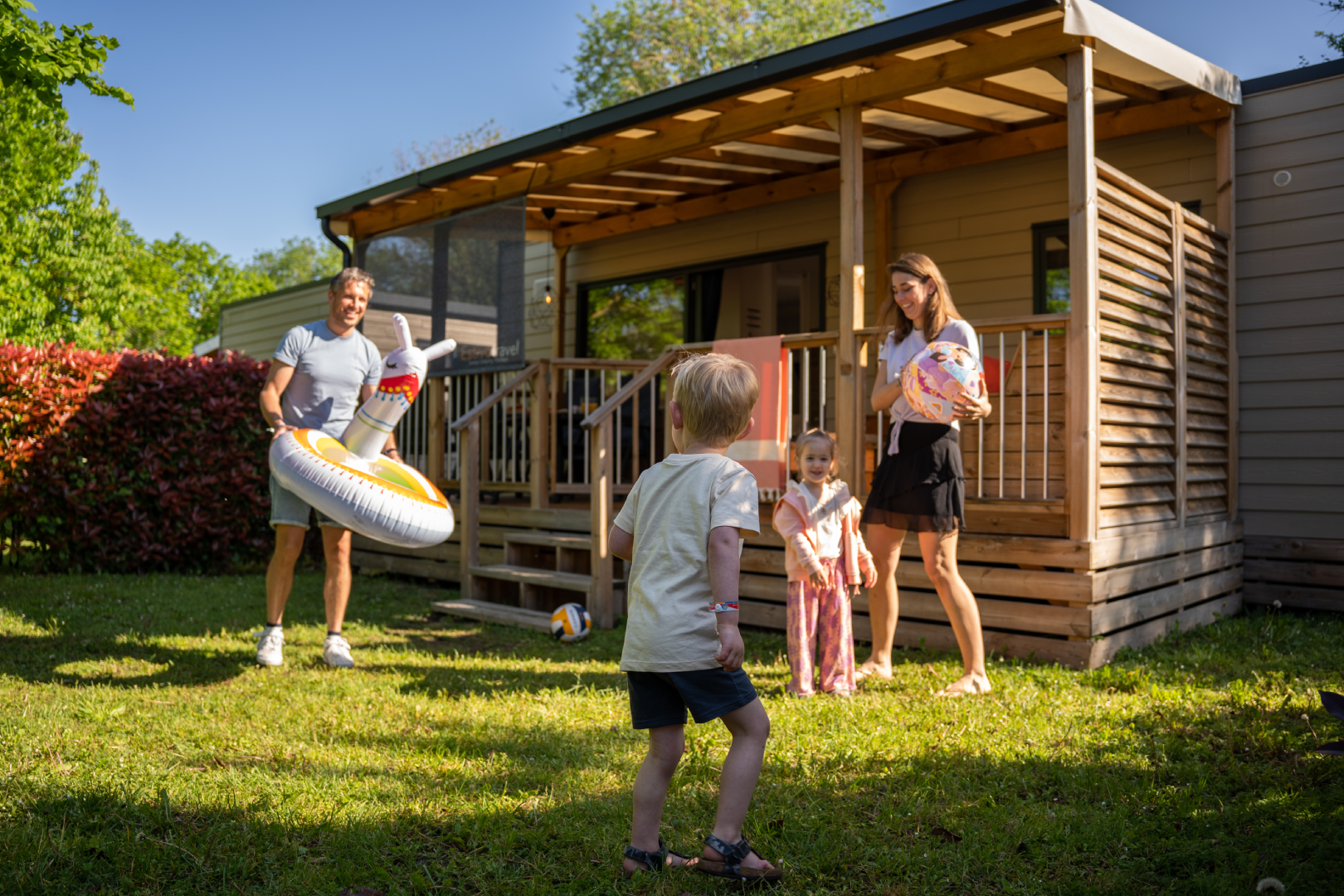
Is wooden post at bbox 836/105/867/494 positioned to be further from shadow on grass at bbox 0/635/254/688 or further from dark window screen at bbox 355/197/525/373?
shadow on grass at bbox 0/635/254/688

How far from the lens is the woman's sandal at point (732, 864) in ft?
7.60

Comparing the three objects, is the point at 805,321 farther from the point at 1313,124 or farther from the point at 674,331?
the point at 1313,124

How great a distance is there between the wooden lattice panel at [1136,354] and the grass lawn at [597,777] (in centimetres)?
→ 88

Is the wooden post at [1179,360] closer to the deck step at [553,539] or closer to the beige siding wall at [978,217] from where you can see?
the beige siding wall at [978,217]

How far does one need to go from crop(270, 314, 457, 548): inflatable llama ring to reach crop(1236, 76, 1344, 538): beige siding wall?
16.3 feet

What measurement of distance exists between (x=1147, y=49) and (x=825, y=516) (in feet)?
10.3

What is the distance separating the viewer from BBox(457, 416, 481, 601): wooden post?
22.0 ft

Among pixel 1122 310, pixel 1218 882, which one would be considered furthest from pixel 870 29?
pixel 1218 882

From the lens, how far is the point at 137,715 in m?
3.78

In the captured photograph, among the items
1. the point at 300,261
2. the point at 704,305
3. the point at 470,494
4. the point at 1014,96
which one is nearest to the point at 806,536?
the point at 470,494

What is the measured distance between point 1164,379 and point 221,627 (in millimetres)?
5499

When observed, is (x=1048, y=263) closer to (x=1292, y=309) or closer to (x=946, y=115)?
(x=946, y=115)

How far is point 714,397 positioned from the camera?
233 cm

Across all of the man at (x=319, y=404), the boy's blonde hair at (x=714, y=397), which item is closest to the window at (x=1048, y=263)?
the man at (x=319, y=404)
